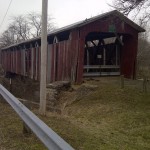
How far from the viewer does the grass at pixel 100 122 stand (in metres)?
5.88

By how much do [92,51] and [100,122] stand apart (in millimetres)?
12221

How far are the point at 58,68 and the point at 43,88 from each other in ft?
26.4

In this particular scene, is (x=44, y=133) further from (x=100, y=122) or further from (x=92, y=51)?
(x=92, y=51)

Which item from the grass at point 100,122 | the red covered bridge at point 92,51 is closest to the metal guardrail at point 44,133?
the grass at point 100,122

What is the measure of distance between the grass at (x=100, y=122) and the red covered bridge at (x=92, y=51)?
76.3 inches

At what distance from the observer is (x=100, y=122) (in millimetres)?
9383

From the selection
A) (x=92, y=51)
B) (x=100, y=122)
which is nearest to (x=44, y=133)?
(x=100, y=122)

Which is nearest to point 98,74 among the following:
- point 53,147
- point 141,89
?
point 141,89

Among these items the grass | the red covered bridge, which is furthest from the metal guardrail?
the red covered bridge

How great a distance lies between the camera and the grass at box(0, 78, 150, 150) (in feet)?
19.3

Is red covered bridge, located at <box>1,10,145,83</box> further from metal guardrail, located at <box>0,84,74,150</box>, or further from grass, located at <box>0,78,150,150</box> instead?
metal guardrail, located at <box>0,84,74,150</box>

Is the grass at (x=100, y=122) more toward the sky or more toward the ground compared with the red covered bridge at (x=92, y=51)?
more toward the ground

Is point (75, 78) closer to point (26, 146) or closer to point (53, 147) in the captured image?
point (26, 146)

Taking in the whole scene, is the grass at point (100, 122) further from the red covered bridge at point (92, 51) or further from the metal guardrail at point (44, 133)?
the red covered bridge at point (92, 51)
